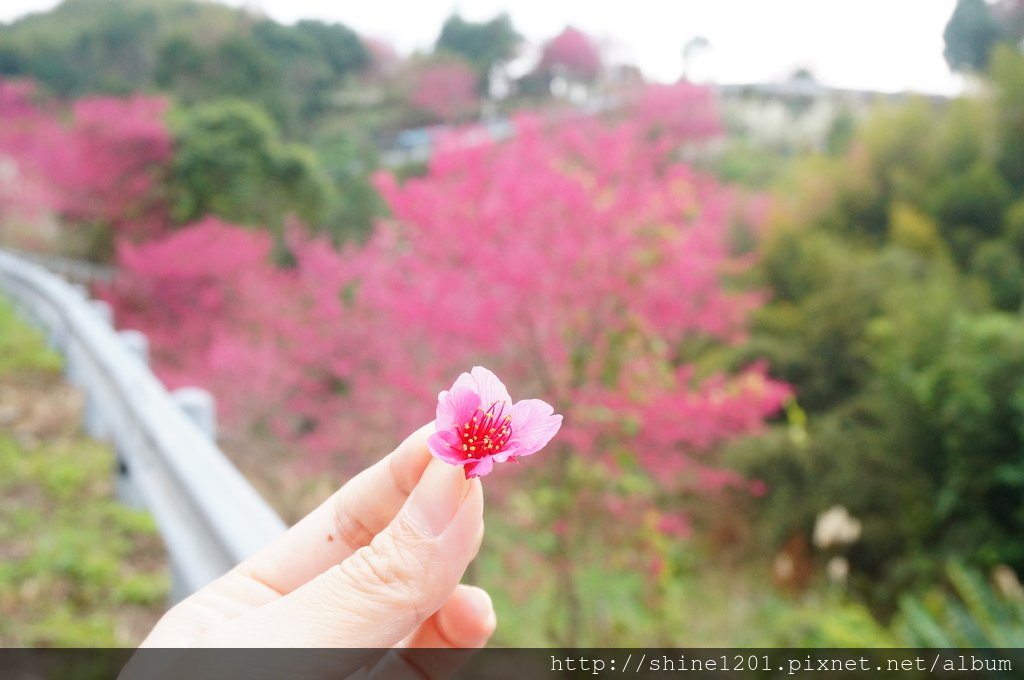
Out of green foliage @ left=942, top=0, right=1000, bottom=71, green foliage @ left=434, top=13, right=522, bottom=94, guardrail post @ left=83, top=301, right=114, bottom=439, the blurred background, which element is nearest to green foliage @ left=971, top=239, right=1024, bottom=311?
Answer: the blurred background

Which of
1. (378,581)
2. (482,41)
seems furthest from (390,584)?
(482,41)

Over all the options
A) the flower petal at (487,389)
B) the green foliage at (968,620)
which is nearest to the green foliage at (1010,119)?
the green foliage at (968,620)

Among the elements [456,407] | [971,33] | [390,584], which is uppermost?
[971,33]

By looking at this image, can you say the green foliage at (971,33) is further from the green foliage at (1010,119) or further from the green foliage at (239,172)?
the green foliage at (239,172)

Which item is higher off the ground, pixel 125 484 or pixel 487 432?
pixel 487 432

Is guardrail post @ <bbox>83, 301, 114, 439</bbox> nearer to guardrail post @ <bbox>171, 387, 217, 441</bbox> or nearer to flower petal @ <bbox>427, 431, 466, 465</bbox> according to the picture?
guardrail post @ <bbox>171, 387, 217, 441</bbox>

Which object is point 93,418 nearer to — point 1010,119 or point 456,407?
point 456,407
